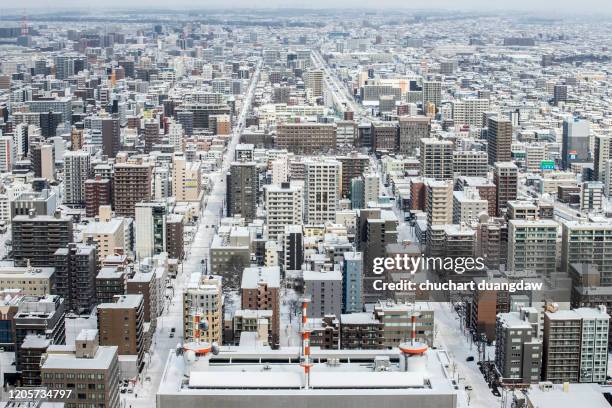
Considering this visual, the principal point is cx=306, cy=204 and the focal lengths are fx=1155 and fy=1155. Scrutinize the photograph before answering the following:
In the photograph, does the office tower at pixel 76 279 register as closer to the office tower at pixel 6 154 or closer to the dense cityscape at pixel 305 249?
the dense cityscape at pixel 305 249

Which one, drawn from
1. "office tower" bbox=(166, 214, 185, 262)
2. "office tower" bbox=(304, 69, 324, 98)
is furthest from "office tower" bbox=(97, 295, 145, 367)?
"office tower" bbox=(304, 69, 324, 98)

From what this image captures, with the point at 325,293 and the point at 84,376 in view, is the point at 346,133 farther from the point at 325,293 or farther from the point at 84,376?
the point at 84,376

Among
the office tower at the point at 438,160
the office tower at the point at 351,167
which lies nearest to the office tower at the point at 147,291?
the office tower at the point at 351,167

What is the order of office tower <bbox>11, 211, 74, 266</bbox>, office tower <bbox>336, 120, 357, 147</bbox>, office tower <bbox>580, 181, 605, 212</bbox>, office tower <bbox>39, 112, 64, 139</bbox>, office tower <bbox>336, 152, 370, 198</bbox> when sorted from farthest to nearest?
office tower <bbox>39, 112, 64, 139</bbox> < office tower <bbox>336, 120, 357, 147</bbox> < office tower <bbox>336, 152, 370, 198</bbox> < office tower <bbox>580, 181, 605, 212</bbox> < office tower <bbox>11, 211, 74, 266</bbox>

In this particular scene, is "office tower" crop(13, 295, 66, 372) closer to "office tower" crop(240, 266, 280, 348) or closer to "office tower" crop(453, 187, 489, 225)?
"office tower" crop(240, 266, 280, 348)

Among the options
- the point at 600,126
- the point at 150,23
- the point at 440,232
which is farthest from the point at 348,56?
the point at 440,232
